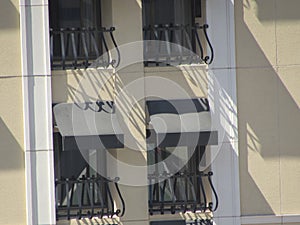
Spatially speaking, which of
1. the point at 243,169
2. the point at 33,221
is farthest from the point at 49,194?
the point at 243,169

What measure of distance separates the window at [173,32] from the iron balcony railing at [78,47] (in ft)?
1.79

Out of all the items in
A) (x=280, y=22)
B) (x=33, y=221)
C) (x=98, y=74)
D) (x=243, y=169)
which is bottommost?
(x=33, y=221)

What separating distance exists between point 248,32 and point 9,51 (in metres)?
3.12

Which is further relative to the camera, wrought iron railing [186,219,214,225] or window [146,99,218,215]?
wrought iron railing [186,219,214,225]

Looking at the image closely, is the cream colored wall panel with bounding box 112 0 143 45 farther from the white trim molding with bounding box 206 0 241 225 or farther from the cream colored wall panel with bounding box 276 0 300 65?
the cream colored wall panel with bounding box 276 0 300 65

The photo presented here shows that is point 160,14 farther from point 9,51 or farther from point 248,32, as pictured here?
point 9,51

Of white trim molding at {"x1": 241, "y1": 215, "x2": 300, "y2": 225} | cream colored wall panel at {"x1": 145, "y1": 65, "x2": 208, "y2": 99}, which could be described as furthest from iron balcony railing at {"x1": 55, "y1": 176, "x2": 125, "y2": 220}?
white trim molding at {"x1": 241, "y1": 215, "x2": 300, "y2": 225}

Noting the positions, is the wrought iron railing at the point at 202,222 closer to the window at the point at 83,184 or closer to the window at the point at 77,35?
the window at the point at 83,184

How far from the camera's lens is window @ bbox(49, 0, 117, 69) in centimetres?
966

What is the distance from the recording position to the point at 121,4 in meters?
9.53

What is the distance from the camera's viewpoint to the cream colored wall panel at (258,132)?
9633mm

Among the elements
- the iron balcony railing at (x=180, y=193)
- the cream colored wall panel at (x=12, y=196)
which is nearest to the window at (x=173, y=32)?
the iron balcony railing at (x=180, y=193)

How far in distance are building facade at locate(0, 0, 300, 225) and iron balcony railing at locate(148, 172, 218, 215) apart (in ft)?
0.09

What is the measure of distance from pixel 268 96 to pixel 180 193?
1.76 metres
